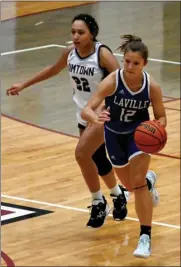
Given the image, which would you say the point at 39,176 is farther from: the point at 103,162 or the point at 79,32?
the point at 79,32

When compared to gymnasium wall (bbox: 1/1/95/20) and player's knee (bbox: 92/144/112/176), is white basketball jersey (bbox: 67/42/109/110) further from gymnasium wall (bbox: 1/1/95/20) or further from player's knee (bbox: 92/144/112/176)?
gymnasium wall (bbox: 1/1/95/20)

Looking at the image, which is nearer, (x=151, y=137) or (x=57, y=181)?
(x=151, y=137)

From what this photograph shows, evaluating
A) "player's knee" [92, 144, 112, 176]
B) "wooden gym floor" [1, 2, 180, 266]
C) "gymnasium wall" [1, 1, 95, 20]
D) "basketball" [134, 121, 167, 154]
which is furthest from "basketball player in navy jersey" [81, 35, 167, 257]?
"gymnasium wall" [1, 1, 95, 20]

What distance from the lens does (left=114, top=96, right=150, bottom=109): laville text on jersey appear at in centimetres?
552

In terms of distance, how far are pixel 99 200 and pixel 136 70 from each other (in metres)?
2.60

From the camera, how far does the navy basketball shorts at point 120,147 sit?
5934mm

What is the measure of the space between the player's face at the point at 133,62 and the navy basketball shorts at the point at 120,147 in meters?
0.88

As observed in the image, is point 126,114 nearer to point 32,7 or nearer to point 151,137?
point 151,137

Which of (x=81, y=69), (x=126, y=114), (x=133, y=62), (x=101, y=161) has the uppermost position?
(x=133, y=62)

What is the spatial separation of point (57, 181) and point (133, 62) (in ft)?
16.1

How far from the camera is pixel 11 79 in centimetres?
1304

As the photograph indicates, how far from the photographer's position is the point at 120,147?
6.02m

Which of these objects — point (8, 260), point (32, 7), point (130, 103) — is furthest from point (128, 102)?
point (32, 7)

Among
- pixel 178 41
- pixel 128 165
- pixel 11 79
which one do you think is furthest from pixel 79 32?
pixel 178 41
